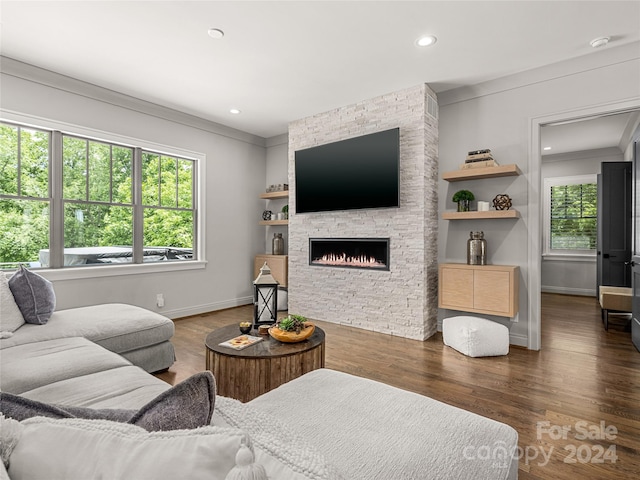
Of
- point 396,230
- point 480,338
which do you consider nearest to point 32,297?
point 396,230

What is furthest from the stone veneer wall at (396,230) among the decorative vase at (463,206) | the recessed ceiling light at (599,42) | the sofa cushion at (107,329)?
the sofa cushion at (107,329)

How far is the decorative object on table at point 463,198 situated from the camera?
3.74 m

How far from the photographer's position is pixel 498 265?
12.1ft

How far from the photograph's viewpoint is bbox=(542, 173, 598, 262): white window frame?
650 cm

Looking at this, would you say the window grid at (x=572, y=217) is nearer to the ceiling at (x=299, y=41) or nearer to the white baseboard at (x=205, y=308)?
the ceiling at (x=299, y=41)

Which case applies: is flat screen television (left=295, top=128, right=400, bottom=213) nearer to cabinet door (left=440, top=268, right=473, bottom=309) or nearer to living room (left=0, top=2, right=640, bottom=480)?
living room (left=0, top=2, right=640, bottom=480)

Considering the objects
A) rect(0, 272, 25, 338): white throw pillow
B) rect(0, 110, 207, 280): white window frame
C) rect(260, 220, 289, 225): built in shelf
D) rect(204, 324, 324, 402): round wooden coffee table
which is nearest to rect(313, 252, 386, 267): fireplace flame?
rect(260, 220, 289, 225): built in shelf

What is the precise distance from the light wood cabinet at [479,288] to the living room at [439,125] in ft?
1.01

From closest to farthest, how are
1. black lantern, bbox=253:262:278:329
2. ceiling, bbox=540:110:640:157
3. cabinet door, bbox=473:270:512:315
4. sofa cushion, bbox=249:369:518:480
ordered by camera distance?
sofa cushion, bbox=249:369:518:480
black lantern, bbox=253:262:278:329
cabinet door, bbox=473:270:512:315
ceiling, bbox=540:110:640:157

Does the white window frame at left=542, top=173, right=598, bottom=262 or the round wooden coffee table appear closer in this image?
the round wooden coffee table

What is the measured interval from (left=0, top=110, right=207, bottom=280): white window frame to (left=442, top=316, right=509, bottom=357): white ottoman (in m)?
3.51

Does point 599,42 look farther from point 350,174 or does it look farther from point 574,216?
point 574,216

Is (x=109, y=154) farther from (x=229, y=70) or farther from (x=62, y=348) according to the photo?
(x=62, y=348)

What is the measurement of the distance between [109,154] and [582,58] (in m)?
5.04
